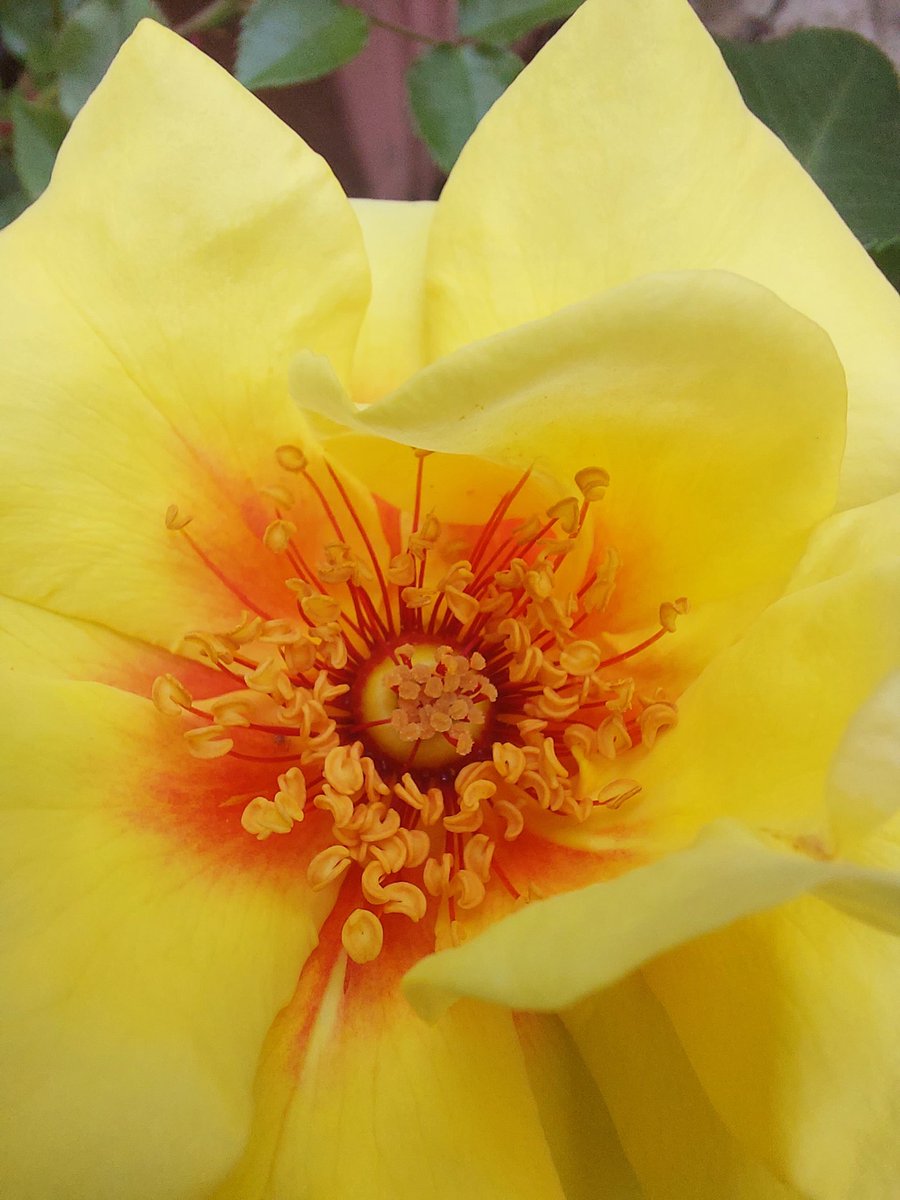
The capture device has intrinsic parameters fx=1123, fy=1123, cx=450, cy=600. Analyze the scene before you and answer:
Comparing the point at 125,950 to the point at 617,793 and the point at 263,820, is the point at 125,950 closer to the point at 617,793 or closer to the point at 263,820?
the point at 263,820

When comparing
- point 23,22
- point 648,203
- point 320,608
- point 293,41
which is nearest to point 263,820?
point 320,608

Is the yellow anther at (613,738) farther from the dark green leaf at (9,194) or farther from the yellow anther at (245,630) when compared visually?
the dark green leaf at (9,194)

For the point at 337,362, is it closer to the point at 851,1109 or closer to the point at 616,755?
the point at 616,755

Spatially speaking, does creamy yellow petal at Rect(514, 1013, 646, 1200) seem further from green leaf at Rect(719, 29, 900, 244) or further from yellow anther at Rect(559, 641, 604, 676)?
green leaf at Rect(719, 29, 900, 244)

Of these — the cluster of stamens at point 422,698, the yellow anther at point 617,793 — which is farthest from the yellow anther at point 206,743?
the yellow anther at point 617,793

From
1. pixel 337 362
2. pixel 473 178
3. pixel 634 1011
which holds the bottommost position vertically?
pixel 634 1011

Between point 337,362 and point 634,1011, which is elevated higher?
point 337,362

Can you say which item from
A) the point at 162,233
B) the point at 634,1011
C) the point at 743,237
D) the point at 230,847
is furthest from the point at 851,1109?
the point at 162,233
